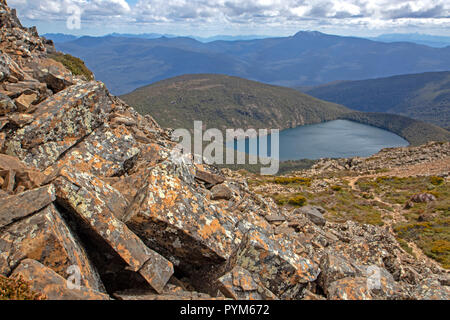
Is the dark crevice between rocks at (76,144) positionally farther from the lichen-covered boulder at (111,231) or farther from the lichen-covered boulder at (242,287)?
the lichen-covered boulder at (242,287)

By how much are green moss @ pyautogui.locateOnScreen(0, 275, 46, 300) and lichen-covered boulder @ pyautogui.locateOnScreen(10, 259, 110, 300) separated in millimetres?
150

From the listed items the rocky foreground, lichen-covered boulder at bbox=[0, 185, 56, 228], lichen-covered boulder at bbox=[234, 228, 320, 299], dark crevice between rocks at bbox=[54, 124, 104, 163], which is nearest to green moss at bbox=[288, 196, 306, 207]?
the rocky foreground

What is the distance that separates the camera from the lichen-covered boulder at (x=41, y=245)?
20.1 feet

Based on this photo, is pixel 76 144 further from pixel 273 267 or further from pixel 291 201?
pixel 291 201

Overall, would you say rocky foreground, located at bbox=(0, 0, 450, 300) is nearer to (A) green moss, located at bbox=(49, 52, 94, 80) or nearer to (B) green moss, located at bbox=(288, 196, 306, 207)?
(B) green moss, located at bbox=(288, 196, 306, 207)

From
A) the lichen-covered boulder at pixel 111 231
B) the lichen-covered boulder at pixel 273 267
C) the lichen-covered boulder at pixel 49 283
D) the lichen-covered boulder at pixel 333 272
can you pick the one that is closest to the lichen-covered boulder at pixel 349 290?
the lichen-covered boulder at pixel 333 272

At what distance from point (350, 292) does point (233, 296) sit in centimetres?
295

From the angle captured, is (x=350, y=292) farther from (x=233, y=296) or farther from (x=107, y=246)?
(x=107, y=246)

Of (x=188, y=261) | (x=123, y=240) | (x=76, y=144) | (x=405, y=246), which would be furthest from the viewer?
(x=405, y=246)

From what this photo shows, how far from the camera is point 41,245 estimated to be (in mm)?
6289

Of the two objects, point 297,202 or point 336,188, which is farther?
point 336,188

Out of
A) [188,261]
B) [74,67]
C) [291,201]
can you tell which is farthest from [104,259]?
[74,67]

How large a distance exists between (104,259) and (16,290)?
2.24 metres
